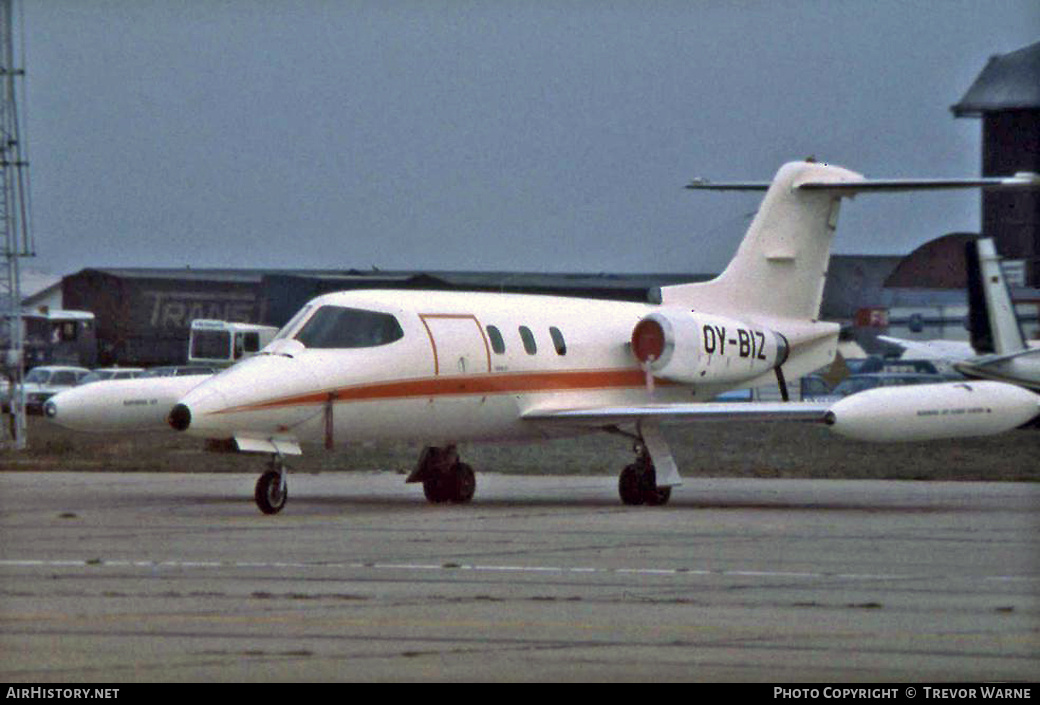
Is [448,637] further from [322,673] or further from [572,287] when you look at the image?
[572,287]

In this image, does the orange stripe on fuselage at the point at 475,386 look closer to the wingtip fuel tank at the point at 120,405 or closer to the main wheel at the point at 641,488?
the main wheel at the point at 641,488

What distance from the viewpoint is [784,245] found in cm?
2344

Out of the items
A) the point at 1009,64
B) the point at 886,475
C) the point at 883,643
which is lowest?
the point at 886,475

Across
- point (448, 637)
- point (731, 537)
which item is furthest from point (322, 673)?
point (731, 537)

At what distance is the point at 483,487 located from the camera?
22.9m

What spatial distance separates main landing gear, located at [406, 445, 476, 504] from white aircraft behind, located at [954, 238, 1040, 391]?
15.2 m

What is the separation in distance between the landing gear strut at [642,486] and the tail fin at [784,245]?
396 centimetres

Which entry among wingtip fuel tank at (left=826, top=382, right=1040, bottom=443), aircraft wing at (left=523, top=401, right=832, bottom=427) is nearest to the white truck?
aircraft wing at (left=523, top=401, right=832, bottom=427)

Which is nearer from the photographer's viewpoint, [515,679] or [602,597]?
[515,679]

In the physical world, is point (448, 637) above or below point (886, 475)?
above

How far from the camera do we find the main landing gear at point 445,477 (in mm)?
20125

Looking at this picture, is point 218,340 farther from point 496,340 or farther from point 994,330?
point 496,340

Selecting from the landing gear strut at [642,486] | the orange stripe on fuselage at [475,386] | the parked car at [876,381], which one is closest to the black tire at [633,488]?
the landing gear strut at [642,486]

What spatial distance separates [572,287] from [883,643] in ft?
135
